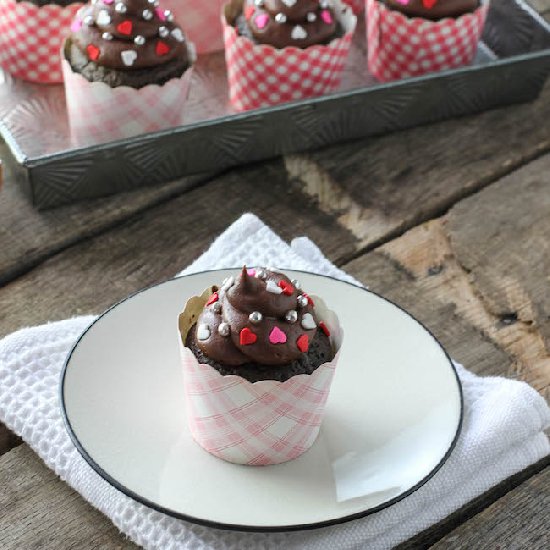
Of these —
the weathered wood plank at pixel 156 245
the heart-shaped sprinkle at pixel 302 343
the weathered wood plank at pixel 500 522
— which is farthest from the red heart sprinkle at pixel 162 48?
the weathered wood plank at pixel 500 522

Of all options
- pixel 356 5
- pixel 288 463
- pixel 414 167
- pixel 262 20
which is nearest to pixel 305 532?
pixel 288 463

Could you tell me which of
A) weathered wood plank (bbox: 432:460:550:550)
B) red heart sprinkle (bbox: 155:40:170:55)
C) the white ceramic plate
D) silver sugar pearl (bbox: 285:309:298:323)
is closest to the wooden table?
weathered wood plank (bbox: 432:460:550:550)

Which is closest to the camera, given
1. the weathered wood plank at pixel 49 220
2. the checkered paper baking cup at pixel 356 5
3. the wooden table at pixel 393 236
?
the wooden table at pixel 393 236

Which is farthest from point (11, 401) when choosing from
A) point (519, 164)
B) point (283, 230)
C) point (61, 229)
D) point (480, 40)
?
point (480, 40)

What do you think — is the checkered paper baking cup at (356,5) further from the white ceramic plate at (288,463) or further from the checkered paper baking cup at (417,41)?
the white ceramic plate at (288,463)

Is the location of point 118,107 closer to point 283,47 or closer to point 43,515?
point 283,47

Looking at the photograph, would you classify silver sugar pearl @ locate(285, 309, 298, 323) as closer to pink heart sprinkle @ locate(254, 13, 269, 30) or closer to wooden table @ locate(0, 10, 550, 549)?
wooden table @ locate(0, 10, 550, 549)
